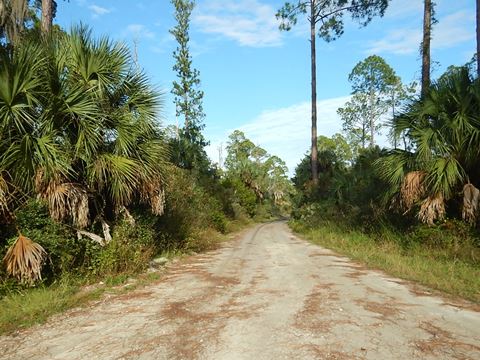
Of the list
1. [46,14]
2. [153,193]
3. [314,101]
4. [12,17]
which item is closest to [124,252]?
[153,193]

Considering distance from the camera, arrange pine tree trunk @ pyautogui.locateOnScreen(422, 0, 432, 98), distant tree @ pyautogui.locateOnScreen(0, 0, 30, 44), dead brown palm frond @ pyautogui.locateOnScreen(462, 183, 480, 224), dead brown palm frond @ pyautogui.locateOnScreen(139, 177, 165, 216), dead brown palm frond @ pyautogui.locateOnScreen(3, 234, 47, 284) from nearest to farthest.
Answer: dead brown palm frond @ pyautogui.locateOnScreen(3, 234, 47, 284) → dead brown palm frond @ pyautogui.locateOnScreen(139, 177, 165, 216) → dead brown palm frond @ pyautogui.locateOnScreen(462, 183, 480, 224) → distant tree @ pyautogui.locateOnScreen(0, 0, 30, 44) → pine tree trunk @ pyautogui.locateOnScreen(422, 0, 432, 98)

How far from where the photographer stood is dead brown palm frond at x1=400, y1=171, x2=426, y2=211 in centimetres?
1189

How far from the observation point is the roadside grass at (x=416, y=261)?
8266 mm

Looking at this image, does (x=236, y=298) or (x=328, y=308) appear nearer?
(x=328, y=308)

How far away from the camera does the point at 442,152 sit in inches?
458

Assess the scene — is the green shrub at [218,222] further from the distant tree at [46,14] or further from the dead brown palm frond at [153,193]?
the distant tree at [46,14]

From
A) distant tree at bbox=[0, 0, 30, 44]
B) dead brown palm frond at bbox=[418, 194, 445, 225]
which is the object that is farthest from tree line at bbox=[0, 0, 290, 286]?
dead brown palm frond at bbox=[418, 194, 445, 225]

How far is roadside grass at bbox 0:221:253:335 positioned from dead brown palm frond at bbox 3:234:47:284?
317mm

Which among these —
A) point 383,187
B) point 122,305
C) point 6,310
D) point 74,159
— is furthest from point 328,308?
point 383,187

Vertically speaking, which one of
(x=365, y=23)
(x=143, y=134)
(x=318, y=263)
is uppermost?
(x=365, y=23)

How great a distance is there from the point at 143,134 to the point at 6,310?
527 centimetres

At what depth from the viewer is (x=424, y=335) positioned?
5156mm

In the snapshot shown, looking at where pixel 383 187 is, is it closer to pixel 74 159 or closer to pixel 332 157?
pixel 74 159

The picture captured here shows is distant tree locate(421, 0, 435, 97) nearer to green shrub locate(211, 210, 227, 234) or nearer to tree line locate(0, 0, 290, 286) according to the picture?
tree line locate(0, 0, 290, 286)
